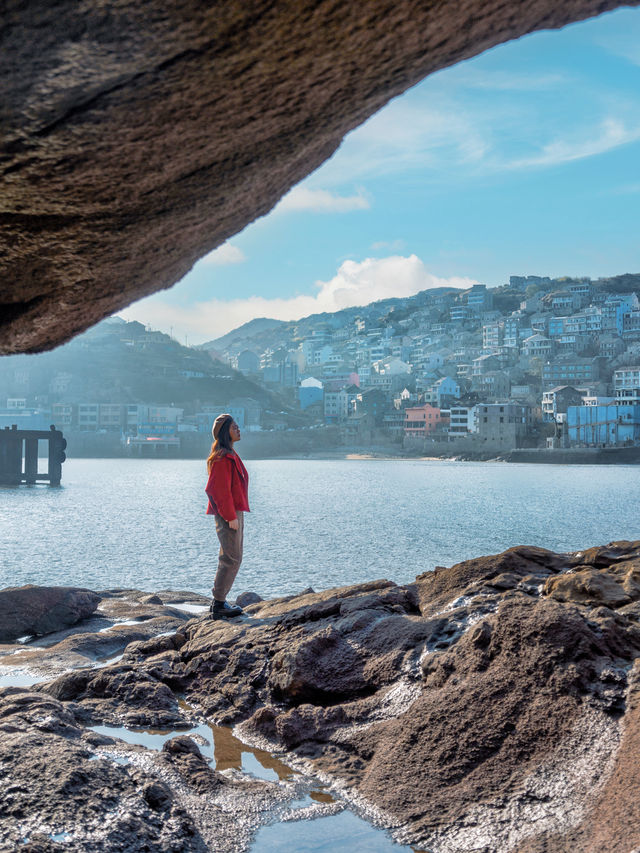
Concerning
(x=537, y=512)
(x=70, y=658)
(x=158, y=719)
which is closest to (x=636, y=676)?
(x=158, y=719)

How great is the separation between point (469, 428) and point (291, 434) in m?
30.0

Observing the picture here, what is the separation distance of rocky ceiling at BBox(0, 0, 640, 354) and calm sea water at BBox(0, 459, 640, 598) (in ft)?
49.1

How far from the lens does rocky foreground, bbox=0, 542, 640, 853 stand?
10.8 feet

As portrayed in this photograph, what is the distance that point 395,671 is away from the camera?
15.5ft

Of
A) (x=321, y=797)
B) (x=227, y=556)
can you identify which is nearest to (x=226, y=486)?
(x=227, y=556)

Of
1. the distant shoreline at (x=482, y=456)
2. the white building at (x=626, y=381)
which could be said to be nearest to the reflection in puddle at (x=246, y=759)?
the distant shoreline at (x=482, y=456)

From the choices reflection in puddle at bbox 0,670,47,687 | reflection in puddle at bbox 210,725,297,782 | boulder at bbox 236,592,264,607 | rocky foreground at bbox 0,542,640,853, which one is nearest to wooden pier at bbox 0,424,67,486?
boulder at bbox 236,592,264,607

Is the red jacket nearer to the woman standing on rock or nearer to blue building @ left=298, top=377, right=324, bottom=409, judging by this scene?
the woman standing on rock

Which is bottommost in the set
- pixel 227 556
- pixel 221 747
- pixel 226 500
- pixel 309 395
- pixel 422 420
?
pixel 221 747

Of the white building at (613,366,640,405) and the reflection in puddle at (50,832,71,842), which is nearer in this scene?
the reflection in puddle at (50,832,71,842)

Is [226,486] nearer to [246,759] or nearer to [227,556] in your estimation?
[227,556]

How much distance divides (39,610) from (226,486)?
4135mm

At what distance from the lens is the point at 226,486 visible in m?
7.04

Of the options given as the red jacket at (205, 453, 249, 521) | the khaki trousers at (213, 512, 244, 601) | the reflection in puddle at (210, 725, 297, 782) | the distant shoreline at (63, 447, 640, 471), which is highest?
the red jacket at (205, 453, 249, 521)
